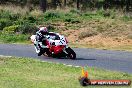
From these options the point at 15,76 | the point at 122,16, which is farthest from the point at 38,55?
the point at 122,16

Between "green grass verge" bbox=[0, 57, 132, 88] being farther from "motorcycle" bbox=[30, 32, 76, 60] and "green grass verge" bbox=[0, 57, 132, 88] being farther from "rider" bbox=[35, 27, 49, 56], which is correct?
"rider" bbox=[35, 27, 49, 56]

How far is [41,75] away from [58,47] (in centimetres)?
650

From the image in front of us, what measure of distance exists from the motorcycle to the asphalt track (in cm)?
38

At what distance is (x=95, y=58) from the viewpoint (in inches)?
828

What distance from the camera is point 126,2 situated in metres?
62.8

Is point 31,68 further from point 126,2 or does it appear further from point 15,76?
point 126,2

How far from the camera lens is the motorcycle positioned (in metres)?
21.0

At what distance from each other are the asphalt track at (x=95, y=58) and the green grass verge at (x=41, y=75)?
64.5 inches

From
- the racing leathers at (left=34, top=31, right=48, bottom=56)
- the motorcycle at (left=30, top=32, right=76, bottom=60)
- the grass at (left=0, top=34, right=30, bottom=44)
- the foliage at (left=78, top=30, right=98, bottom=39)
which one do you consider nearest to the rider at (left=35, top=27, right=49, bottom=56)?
the racing leathers at (left=34, top=31, right=48, bottom=56)

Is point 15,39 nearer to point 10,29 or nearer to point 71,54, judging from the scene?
point 10,29

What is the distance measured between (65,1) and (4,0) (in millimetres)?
9278

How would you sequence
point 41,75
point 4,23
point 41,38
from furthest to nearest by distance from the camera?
point 4,23, point 41,38, point 41,75

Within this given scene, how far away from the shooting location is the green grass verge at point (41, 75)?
12914 mm

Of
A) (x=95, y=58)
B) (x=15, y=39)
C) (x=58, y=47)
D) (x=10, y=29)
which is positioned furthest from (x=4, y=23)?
(x=95, y=58)
